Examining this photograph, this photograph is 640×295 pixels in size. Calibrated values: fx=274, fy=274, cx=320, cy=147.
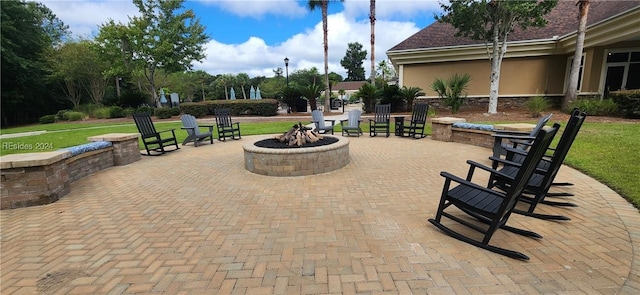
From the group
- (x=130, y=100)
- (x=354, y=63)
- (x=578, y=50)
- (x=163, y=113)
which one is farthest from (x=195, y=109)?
(x=354, y=63)

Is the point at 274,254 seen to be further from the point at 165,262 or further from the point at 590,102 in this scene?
the point at 590,102

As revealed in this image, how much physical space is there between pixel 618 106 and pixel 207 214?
14.4 m

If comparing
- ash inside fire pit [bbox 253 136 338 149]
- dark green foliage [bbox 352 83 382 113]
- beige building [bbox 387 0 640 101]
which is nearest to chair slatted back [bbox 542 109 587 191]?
ash inside fire pit [bbox 253 136 338 149]

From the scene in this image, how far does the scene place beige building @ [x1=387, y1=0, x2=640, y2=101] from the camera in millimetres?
12570

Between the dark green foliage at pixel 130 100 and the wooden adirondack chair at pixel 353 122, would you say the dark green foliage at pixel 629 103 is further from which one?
the dark green foliage at pixel 130 100

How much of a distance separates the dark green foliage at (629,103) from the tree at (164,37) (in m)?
24.2

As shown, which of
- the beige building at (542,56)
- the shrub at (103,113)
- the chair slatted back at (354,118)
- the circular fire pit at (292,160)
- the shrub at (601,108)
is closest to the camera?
the circular fire pit at (292,160)

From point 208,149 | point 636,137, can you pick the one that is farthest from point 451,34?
point 208,149

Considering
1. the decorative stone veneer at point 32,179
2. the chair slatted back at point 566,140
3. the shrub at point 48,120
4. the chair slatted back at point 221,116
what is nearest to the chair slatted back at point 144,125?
the chair slatted back at point 221,116

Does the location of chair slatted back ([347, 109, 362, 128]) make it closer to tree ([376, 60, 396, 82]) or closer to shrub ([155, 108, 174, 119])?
shrub ([155, 108, 174, 119])

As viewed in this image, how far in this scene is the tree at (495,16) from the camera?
11.1 meters

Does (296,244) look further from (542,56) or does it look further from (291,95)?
(542,56)

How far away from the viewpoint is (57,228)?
122 inches

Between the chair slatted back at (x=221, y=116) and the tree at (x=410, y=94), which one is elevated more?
the tree at (x=410, y=94)
